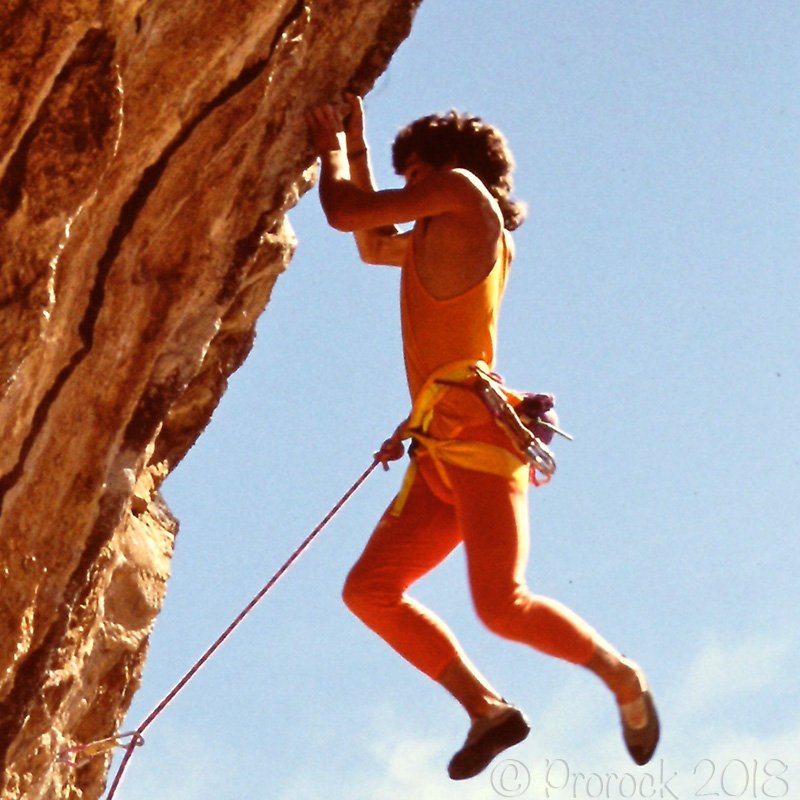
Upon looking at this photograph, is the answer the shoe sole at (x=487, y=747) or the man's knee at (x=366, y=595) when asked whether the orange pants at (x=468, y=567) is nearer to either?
the man's knee at (x=366, y=595)

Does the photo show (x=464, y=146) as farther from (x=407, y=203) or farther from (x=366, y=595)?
(x=366, y=595)

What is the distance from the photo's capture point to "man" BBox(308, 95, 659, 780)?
579 centimetres

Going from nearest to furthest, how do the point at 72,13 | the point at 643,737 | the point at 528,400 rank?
the point at 72,13 → the point at 643,737 → the point at 528,400

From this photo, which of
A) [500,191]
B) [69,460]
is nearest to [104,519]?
[69,460]

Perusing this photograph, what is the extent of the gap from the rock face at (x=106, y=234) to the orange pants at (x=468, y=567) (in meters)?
1.10

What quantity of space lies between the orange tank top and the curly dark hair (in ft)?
1.19

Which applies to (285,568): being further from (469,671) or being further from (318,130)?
(318,130)

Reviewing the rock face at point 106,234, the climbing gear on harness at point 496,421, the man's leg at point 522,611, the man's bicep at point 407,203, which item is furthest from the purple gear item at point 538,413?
the rock face at point 106,234

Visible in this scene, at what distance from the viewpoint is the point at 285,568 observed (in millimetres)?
6418

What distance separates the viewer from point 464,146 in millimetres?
6512

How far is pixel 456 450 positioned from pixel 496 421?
190mm

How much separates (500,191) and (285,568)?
5.71 ft

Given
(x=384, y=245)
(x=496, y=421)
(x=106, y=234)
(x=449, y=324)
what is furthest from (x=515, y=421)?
(x=106, y=234)

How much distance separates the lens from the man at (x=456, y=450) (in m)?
5.79
